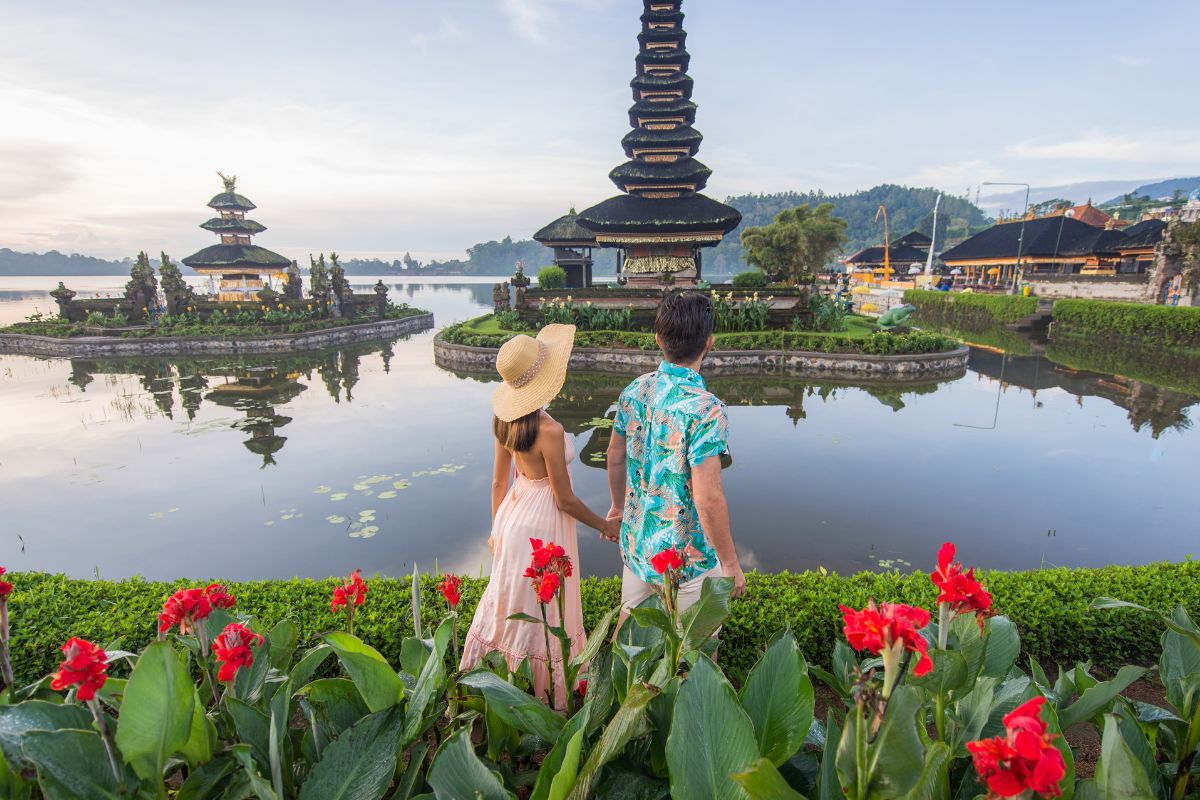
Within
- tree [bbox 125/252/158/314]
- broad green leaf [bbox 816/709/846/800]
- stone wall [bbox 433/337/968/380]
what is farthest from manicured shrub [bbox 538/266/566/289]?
broad green leaf [bbox 816/709/846/800]

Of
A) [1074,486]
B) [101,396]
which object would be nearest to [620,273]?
[101,396]

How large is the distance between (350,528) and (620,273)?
18.9 meters

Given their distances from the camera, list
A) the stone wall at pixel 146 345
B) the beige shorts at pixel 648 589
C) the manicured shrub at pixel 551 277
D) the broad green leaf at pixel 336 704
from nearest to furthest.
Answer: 1. the broad green leaf at pixel 336 704
2. the beige shorts at pixel 648 589
3. the stone wall at pixel 146 345
4. the manicured shrub at pixel 551 277

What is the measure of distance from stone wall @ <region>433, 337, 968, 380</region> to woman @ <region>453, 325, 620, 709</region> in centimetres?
1182

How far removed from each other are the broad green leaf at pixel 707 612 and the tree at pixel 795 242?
89.1 ft

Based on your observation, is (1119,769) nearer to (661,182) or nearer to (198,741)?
(198,741)

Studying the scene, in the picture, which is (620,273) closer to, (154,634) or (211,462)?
(211,462)

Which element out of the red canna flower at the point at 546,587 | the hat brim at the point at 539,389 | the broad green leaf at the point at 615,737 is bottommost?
the broad green leaf at the point at 615,737

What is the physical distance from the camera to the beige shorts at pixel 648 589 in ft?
7.39

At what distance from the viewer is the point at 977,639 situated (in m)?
1.31

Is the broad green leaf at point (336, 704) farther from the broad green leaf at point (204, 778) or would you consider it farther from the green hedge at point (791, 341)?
the green hedge at point (791, 341)

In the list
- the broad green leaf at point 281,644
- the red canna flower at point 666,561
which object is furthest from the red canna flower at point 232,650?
the red canna flower at point 666,561

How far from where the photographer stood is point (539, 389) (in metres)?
2.39

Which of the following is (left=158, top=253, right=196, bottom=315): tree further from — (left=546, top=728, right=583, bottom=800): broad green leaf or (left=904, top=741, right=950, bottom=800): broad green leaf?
(left=904, top=741, right=950, bottom=800): broad green leaf
